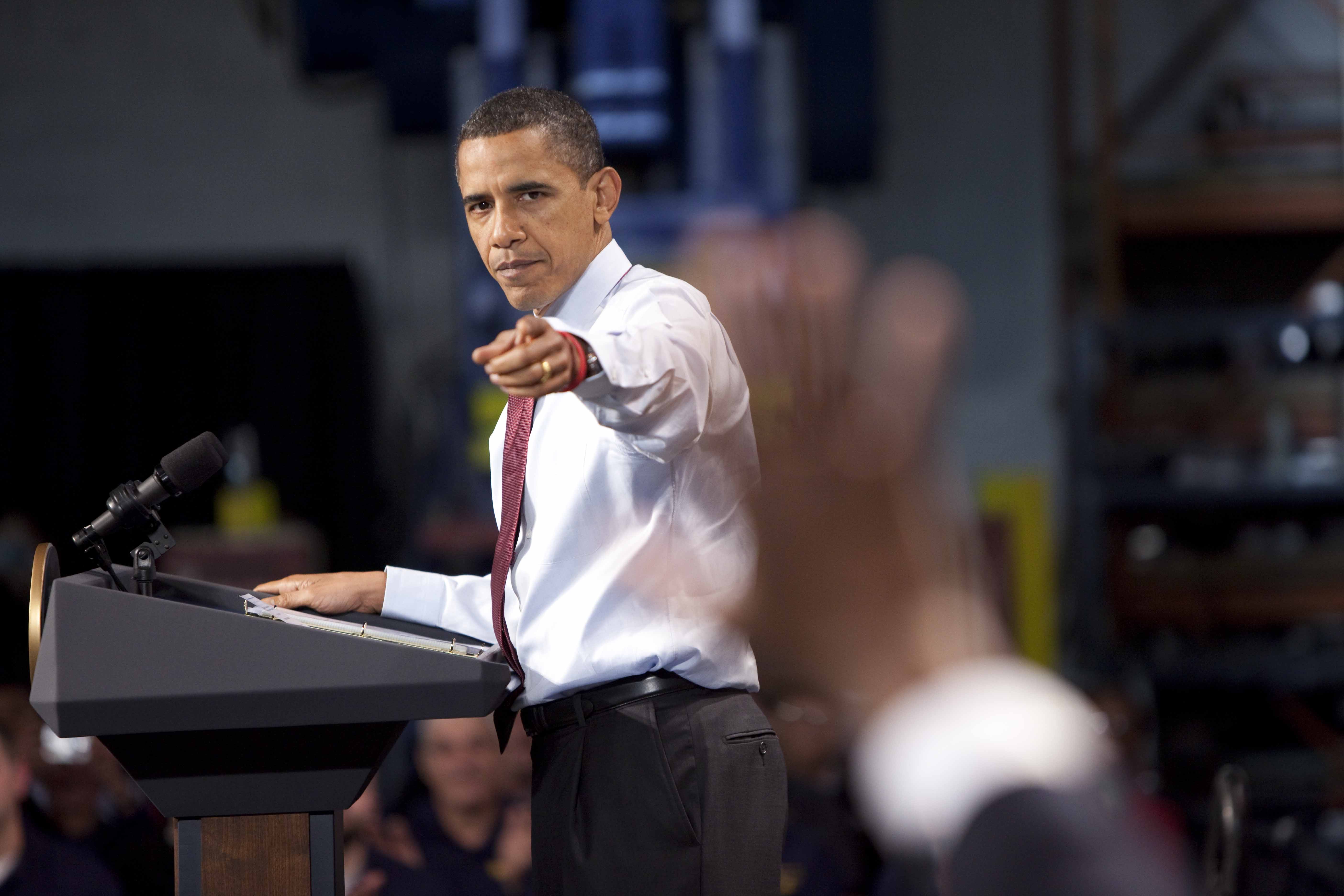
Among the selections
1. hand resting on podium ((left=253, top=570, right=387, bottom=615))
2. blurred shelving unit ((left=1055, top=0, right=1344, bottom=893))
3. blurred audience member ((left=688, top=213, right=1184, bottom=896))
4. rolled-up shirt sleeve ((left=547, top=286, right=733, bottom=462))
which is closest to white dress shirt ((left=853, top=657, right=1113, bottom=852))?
blurred audience member ((left=688, top=213, right=1184, bottom=896))

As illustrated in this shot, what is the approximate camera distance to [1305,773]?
536 cm

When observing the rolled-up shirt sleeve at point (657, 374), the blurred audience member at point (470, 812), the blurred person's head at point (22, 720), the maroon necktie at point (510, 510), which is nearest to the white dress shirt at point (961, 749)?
the rolled-up shirt sleeve at point (657, 374)

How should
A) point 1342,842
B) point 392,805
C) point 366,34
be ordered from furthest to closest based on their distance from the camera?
point 366,34
point 1342,842
point 392,805

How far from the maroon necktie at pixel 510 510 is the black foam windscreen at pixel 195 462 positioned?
0.80 ft

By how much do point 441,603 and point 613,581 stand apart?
0.22 meters

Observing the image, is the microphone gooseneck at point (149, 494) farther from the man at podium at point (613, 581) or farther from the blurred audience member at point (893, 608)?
the blurred audience member at point (893, 608)

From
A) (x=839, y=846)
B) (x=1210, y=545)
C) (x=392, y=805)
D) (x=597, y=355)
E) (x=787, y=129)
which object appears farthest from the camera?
(x=1210, y=545)

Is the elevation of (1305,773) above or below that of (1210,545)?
below

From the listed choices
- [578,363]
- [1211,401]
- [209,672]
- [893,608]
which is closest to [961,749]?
[893,608]

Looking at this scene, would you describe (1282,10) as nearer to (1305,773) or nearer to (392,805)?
(1305,773)

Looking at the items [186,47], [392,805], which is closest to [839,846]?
[392,805]

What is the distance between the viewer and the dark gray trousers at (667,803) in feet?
3.43

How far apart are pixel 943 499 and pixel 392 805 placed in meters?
3.03

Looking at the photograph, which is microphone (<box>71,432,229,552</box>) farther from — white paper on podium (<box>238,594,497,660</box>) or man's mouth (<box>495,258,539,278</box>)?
man's mouth (<box>495,258,539,278</box>)
